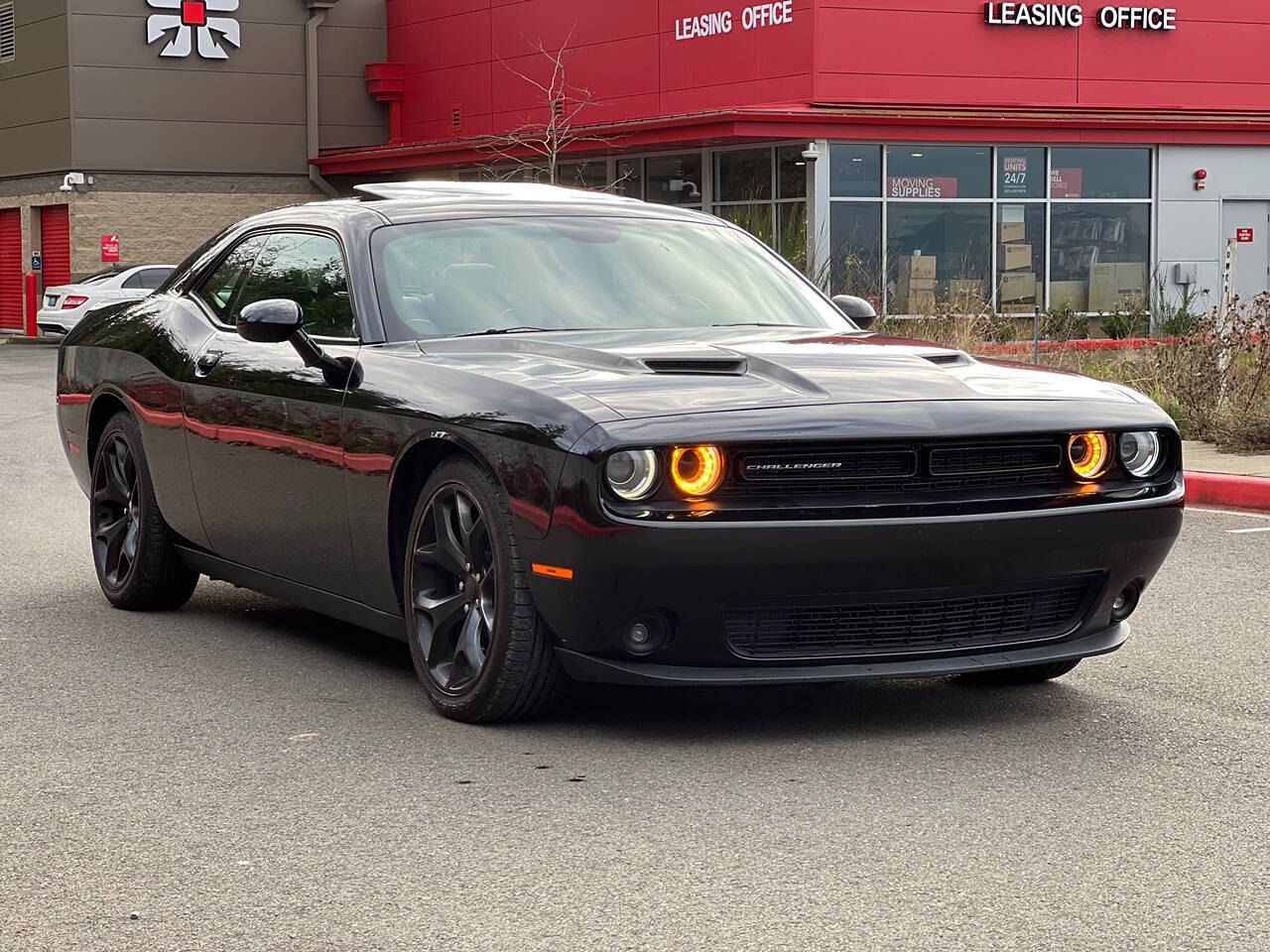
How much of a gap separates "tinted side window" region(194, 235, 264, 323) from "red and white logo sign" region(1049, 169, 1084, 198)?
24.8 m

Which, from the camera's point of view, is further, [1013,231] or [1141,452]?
[1013,231]

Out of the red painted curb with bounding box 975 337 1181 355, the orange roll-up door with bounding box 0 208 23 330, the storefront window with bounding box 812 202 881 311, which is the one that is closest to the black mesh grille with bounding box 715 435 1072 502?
the red painted curb with bounding box 975 337 1181 355

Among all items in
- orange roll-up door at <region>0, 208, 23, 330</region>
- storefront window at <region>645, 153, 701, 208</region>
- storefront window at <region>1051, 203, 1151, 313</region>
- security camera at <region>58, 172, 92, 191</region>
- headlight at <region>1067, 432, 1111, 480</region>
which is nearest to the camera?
headlight at <region>1067, 432, 1111, 480</region>

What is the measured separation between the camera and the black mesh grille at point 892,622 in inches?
197

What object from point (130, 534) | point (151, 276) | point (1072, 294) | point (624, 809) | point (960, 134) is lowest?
point (624, 809)

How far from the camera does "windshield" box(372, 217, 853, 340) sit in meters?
6.13

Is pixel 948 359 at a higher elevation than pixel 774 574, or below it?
higher

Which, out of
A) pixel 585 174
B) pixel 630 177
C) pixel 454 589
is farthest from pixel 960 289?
pixel 454 589

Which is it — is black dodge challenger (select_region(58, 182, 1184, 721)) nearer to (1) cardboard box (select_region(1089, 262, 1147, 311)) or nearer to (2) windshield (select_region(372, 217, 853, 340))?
(2) windshield (select_region(372, 217, 853, 340))

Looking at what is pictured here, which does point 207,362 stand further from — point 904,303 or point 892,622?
point 904,303

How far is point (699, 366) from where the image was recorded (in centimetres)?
536

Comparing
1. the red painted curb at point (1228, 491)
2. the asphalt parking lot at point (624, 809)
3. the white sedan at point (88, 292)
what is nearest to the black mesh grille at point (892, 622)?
the asphalt parking lot at point (624, 809)

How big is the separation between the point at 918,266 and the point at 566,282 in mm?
24196

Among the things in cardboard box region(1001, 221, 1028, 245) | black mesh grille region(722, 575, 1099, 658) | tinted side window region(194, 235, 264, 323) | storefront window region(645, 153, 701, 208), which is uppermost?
storefront window region(645, 153, 701, 208)
